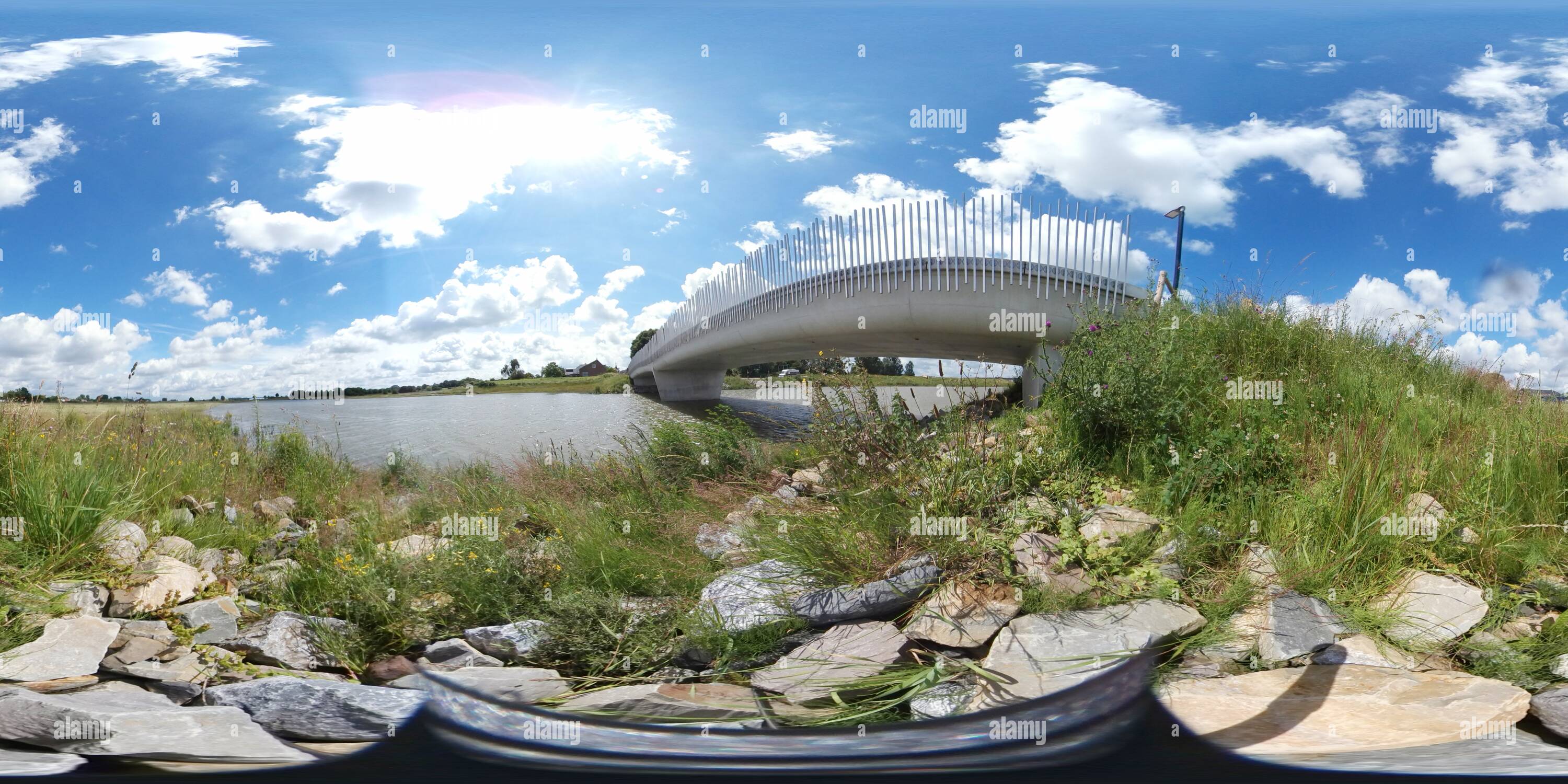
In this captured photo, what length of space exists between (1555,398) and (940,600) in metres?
7.54

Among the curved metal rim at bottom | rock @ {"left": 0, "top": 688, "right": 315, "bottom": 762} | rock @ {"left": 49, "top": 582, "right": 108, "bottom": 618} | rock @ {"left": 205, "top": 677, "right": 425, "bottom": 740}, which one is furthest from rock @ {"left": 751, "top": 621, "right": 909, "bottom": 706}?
rock @ {"left": 49, "top": 582, "right": 108, "bottom": 618}

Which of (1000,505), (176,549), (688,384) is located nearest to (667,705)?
(1000,505)

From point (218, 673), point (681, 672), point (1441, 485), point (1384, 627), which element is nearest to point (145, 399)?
point (218, 673)

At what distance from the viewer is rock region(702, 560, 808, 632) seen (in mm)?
3756

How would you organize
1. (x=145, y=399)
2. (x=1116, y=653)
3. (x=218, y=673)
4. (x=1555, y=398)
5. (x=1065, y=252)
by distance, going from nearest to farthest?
1. (x=1116, y=653)
2. (x=218, y=673)
3. (x=1555, y=398)
4. (x=145, y=399)
5. (x=1065, y=252)

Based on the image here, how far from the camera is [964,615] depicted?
142 inches

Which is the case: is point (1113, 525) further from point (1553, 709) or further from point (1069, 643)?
point (1553, 709)

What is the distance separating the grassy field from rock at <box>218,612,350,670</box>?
0.48 feet

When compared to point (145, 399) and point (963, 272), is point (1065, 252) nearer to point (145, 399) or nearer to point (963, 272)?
point (963, 272)

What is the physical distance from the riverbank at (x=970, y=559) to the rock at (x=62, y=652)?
93mm

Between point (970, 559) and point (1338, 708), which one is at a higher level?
point (970, 559)

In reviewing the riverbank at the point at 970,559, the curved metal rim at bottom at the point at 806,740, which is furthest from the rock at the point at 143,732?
the riverbank at the point at 970,559

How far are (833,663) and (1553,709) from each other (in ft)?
9.87

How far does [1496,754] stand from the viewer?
249 centimetres
